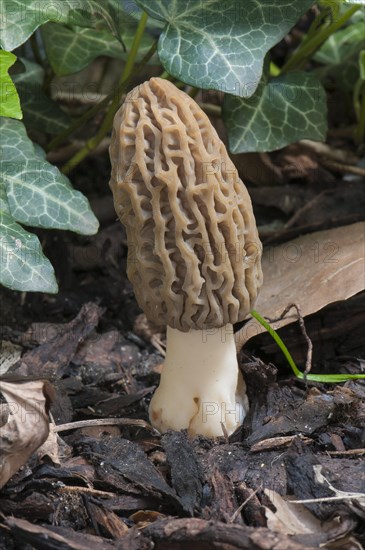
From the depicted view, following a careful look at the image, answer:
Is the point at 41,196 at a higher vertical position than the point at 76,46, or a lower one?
lower

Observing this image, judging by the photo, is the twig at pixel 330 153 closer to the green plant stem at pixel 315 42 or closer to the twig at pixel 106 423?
the green plant stem at pixel 315 42

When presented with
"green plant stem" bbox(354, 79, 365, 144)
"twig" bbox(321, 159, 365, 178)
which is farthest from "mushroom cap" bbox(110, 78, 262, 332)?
"green plant stem" bbox(354, 79, 365, 144)

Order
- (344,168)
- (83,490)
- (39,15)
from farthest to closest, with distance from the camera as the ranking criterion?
(344,168)
(39,15)
(83,490)

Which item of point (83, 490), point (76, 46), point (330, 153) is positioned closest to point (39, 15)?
point (76, 46)

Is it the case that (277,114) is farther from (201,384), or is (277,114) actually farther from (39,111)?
(201,384)

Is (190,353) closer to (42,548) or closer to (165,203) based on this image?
(165,203)

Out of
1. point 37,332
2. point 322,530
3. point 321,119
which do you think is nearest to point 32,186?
point 37,332
